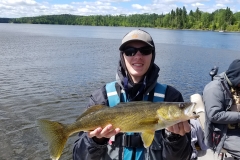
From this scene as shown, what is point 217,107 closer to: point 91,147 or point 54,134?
point 91,147

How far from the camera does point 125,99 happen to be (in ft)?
12.4

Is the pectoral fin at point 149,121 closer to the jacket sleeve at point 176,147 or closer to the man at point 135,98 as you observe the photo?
the man at point 135,98

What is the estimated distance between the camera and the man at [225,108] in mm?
5348

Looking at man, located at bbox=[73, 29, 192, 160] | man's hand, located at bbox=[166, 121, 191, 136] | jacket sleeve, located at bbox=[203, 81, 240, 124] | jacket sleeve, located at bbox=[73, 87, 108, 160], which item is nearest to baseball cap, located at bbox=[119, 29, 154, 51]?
man, located at bbox=[73, 29, 192, 160]

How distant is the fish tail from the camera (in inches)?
137

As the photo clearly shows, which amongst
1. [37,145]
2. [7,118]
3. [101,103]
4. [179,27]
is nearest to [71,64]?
[7,118]

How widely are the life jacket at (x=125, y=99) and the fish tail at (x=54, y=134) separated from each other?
0.72 m

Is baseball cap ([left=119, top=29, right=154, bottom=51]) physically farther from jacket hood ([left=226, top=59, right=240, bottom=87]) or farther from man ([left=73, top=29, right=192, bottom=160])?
jacket hood ([left=226, top=59, right=240, bottom=87])

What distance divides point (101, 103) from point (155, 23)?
185726 mm

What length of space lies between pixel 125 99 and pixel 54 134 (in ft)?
3.45

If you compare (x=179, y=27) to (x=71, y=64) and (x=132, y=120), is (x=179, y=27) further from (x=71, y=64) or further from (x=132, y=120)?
(x=132, y=120)

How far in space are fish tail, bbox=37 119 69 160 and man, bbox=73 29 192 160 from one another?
306 mm

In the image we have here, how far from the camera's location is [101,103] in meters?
3.68

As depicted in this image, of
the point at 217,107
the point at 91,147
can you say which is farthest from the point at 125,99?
the point at 217,107
